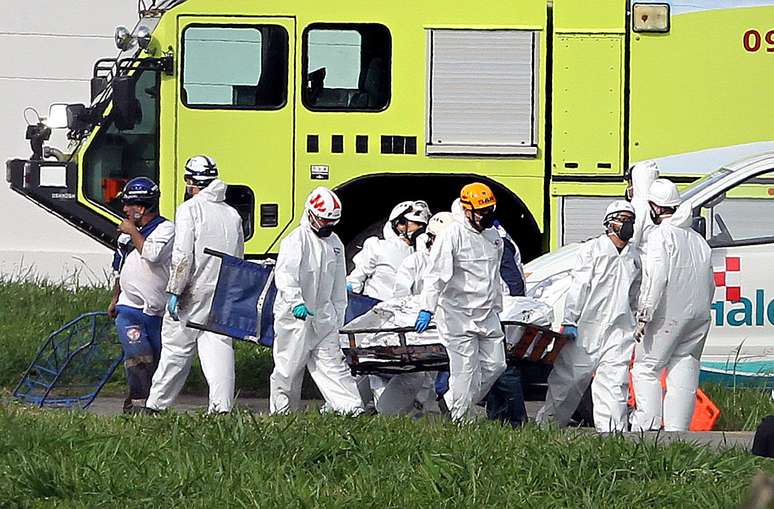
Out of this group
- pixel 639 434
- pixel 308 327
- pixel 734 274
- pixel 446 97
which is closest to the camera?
pixel 639 434

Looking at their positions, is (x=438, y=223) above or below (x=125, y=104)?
below

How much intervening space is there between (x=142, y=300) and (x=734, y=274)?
387 cm

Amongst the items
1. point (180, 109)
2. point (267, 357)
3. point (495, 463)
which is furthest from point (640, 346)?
point (180, 109)

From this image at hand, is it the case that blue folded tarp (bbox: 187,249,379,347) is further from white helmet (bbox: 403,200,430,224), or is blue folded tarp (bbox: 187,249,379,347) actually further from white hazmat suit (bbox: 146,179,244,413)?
white helmet (bbox: 403,200,430,224)

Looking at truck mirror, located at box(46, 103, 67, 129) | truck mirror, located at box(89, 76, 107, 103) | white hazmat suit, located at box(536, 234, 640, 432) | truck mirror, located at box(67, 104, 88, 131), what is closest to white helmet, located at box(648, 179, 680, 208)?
white hazmat suit, located at box(536, 234, 640, 432)

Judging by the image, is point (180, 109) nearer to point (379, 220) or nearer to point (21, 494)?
point (379, 220)

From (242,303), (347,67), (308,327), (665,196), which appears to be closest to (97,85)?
Answer: (347,67)

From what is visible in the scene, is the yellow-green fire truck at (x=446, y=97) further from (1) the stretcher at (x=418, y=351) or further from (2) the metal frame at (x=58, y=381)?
(1) the stretcher at (x=418, y=351)

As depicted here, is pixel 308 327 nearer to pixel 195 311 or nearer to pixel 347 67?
pixel 195 311

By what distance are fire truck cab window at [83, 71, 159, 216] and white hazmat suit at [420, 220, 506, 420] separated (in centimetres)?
403

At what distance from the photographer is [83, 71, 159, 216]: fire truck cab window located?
11852mm

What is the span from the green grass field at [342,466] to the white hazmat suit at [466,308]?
4.16 feet

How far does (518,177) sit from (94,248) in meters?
6.87

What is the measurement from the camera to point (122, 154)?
11953 mm
